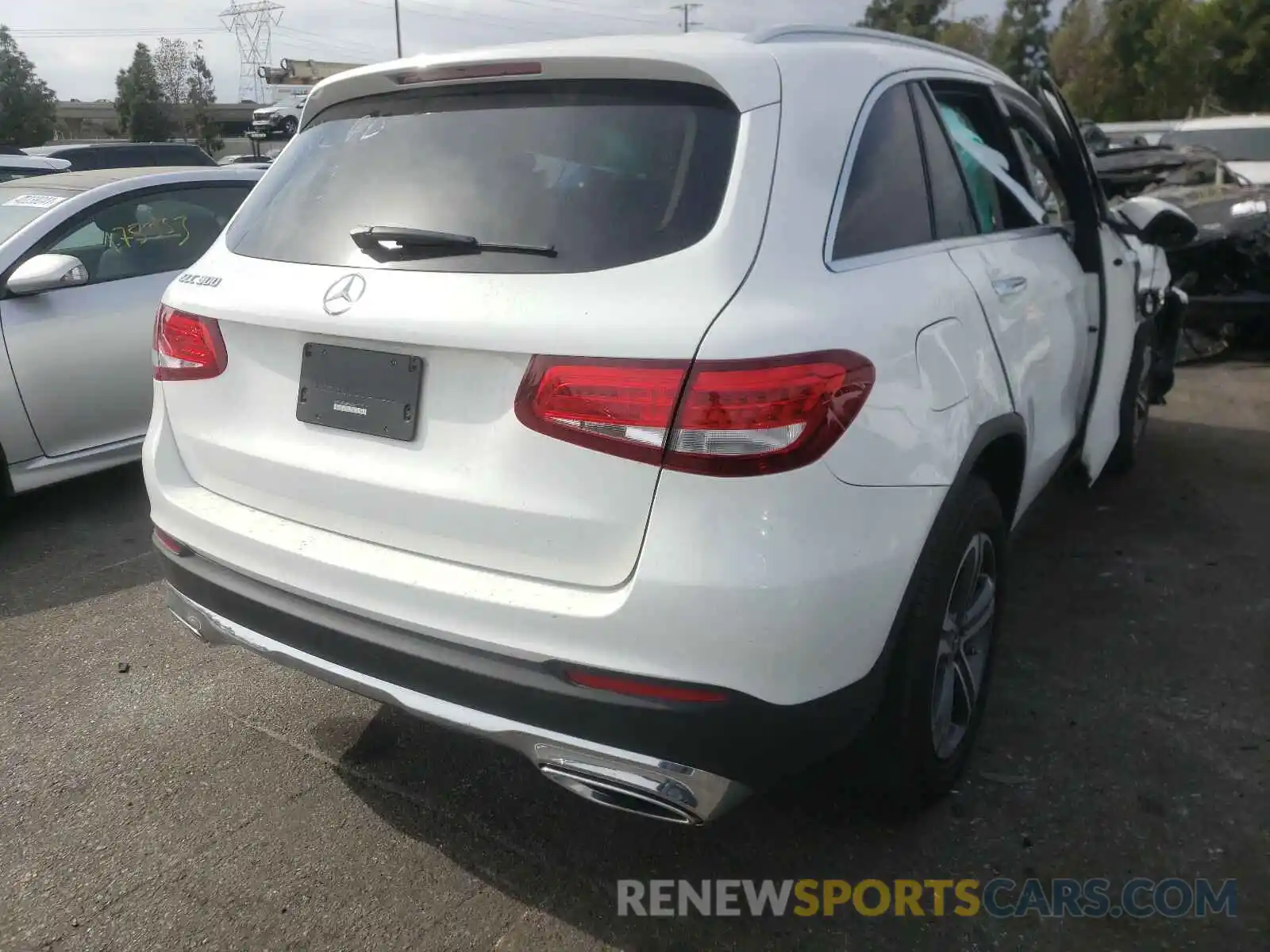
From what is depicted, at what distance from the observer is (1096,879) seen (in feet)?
7.92

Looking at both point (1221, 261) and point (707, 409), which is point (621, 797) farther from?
point (1221, 261)

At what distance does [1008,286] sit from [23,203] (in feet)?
15.2

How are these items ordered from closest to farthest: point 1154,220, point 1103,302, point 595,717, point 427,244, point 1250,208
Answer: point 595,717
point 427,244
point 1103,302
point 1154,220
point 1250,208

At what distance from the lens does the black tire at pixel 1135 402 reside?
15.0 ft

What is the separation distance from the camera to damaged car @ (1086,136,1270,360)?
7586 mm

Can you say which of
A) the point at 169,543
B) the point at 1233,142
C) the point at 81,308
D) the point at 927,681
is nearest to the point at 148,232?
the point at 81,308

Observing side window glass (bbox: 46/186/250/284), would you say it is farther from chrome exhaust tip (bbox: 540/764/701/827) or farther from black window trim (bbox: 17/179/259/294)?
chrome exhaust tip (bbox: 540/764/701/827)

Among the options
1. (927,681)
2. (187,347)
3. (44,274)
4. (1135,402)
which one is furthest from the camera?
(1135,402)

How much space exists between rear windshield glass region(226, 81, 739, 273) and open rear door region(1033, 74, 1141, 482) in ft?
6.45

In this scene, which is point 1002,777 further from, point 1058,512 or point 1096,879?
point 1058,512

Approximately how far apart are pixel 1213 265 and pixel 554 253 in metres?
7.33

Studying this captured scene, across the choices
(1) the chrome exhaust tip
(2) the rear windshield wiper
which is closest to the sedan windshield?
(2) the rear windshield wiper

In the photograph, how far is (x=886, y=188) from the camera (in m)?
2.39

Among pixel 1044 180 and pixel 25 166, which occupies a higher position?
pixel 1044 180
